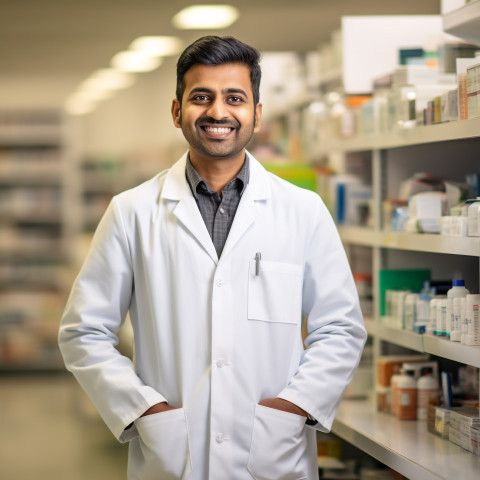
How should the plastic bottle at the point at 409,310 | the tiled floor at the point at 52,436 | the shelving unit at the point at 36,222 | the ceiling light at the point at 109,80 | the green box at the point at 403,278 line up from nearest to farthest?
1. the plastic bottle at the point at 409,310
2. the green box at the point at 403,278
3. the tiled floor at the point at 52,436
4. the shelving unit at the point at 36,222
5. the ceiling light at the point at 109,80

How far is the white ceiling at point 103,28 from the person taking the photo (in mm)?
7941

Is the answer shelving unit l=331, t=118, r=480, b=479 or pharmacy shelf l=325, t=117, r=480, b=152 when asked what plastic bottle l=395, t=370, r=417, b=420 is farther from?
pharmacy shelf l=325, t=117, r=480, b=152

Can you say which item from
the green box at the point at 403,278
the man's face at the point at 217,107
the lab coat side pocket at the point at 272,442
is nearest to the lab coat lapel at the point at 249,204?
the man's face at the point at 217,107

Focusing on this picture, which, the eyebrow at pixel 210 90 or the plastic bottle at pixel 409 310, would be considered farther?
the plastic bottle at pixel 409 310

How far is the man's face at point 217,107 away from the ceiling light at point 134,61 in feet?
25.6

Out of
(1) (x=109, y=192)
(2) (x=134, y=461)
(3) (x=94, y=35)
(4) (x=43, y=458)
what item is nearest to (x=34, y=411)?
(4) (x=43, y=458)

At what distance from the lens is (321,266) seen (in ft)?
7.56

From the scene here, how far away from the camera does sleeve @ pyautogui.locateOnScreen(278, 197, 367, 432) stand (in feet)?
7.25

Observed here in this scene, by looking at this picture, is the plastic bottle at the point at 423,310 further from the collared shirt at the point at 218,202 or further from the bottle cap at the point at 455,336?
the collared shirt at the point at 218,202

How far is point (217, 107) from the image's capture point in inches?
85.0

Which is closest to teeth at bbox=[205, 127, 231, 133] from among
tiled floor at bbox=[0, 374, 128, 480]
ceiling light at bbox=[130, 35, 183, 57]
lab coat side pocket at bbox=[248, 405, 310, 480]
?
lab coat side pocket at bbox=[248, 405, 310, 480]

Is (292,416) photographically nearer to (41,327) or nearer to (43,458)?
(43,458)

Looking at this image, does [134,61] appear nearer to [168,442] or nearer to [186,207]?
[186,207]

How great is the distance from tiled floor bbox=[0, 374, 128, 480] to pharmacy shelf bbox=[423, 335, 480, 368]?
3380 mm
